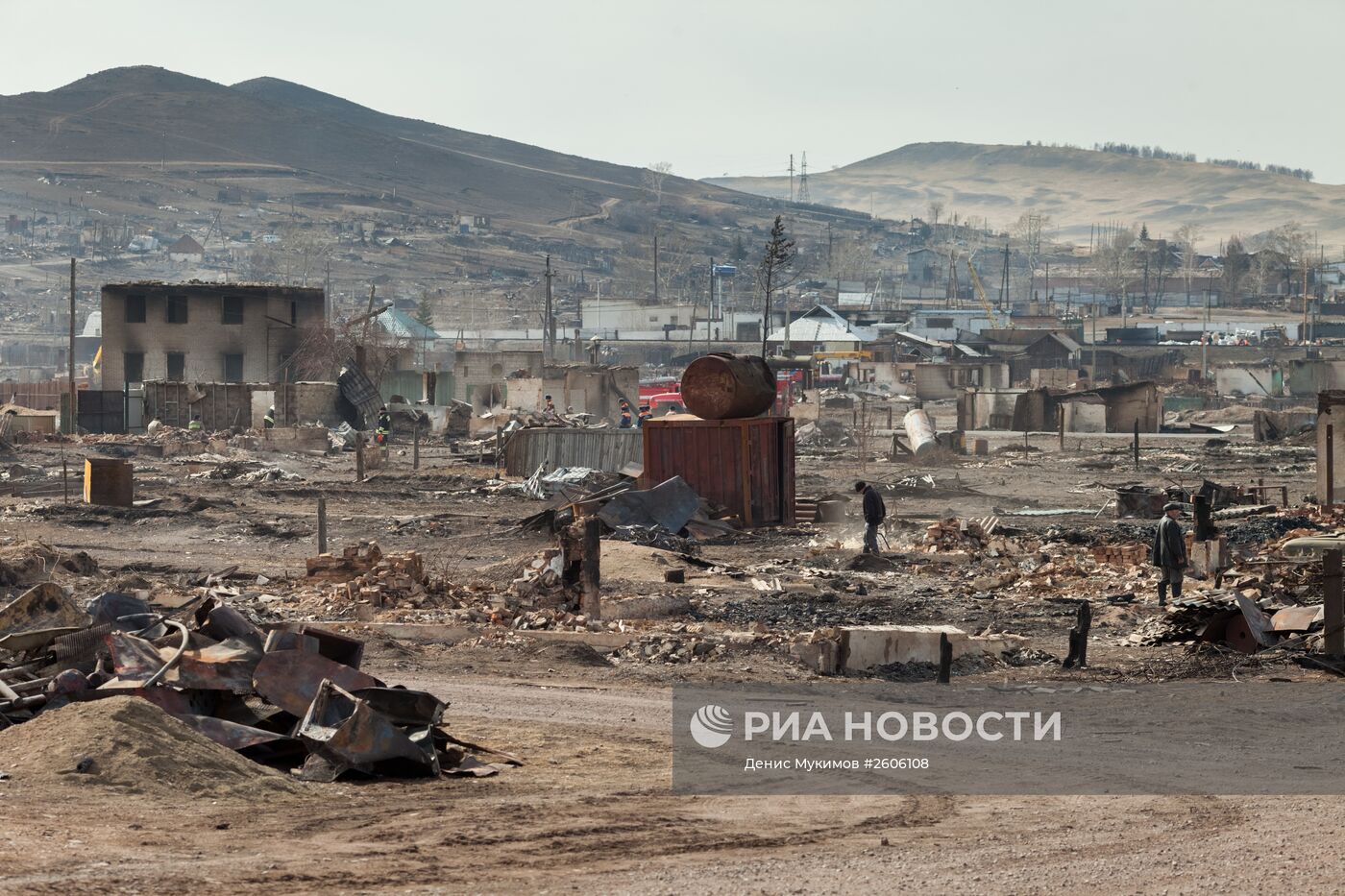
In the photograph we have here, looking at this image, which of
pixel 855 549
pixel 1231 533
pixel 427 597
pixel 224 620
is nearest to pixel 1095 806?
pixel 224 620

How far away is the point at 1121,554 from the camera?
65.3 ft

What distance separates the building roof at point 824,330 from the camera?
331 feet

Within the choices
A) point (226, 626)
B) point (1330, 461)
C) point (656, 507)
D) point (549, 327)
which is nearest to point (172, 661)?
point (226, 626)

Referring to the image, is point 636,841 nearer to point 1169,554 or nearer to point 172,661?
point 172,661

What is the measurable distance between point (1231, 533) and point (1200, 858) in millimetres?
16358

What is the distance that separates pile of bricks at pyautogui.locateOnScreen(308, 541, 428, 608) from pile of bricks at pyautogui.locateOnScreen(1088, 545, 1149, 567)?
8524 millimetres

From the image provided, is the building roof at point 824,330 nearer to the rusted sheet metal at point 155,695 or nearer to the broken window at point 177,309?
the broken window at point 177,309

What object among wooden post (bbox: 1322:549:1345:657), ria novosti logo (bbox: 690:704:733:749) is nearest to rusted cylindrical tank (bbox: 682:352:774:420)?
wooden post (bbox: 1322:549:1345:657)

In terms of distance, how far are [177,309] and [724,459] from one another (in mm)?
35731

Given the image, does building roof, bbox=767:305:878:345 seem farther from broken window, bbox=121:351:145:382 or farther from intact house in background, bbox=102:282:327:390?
broken window, bbox=121:351:145:382

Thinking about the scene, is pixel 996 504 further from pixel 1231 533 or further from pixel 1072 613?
pixel 1072 613

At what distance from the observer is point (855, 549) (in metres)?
21.5

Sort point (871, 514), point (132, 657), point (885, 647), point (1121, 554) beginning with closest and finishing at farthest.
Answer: point (132, 657) → point (885, 647) → point (1121, 554) → point (871, 514)

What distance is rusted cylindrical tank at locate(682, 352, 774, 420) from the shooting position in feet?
80.4
